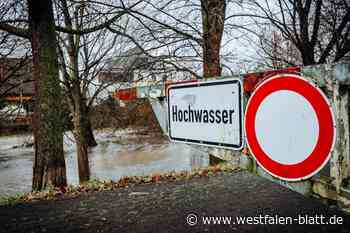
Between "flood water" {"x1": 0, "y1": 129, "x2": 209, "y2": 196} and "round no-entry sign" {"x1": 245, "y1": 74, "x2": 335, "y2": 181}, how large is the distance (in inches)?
336

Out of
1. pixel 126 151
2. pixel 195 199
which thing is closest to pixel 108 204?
pixel 195 199

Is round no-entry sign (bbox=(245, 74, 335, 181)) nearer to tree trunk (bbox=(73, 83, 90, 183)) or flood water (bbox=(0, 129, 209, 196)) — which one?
flood water (bbox=(0, 129, 209, 196))

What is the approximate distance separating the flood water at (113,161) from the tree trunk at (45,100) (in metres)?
3.82

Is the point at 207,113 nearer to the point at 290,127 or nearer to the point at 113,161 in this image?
the point at 290,127

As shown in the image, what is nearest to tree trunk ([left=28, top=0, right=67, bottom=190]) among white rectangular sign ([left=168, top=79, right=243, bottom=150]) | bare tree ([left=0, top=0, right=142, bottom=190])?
bare tree ([left=0, top=0, right=142, bottom=190])

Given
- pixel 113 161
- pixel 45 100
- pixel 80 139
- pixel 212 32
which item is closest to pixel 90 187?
pixel 45 100

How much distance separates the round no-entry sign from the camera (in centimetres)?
131

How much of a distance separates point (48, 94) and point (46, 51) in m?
0.87

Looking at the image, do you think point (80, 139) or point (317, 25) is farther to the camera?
point (80, 139)

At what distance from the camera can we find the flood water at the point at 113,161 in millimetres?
13648

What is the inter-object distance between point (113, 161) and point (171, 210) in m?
13.1

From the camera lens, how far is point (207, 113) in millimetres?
2006

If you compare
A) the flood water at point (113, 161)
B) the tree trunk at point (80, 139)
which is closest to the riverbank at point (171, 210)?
the flood water at point (113, 161)

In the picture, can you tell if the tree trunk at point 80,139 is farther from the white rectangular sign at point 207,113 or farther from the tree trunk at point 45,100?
the white rectangular sign at point 207,113
